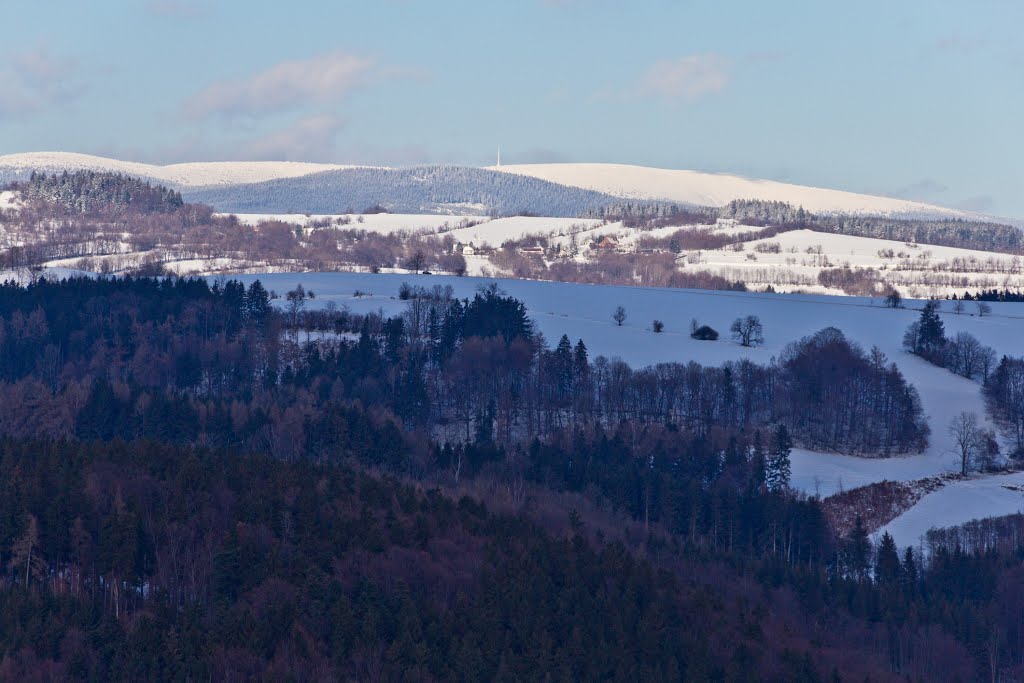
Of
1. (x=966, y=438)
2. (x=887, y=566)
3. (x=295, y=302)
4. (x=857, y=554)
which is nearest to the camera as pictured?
(x=887, y=566)

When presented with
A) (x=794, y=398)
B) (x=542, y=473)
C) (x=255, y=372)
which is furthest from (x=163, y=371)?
(x=794, y=398)

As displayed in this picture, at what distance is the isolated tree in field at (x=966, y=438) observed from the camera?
104 metres

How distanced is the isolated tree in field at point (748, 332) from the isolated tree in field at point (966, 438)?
82.1ft

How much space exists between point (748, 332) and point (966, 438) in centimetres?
3160

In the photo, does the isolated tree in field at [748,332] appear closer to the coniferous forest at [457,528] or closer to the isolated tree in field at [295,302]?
the coniferous forest at [457,528]

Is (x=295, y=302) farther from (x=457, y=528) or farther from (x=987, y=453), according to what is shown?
(x=457, y=528)

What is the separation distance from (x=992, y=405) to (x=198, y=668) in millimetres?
79168

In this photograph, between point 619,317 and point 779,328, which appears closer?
point 779,328

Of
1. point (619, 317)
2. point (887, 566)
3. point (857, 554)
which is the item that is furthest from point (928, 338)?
point (887, 566)

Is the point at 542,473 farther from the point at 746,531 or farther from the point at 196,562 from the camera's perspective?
the point at 196,562

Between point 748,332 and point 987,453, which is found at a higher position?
point 748,332

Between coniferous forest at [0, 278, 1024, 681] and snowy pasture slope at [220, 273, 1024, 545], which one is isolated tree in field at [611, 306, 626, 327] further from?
coniferous forest at [0, 278, 1024, 681]

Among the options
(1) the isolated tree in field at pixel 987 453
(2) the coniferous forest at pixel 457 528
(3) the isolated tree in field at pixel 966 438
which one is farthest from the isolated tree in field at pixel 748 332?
(1) the isolated tree in field at pixel 987 453

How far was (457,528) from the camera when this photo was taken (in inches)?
2849
